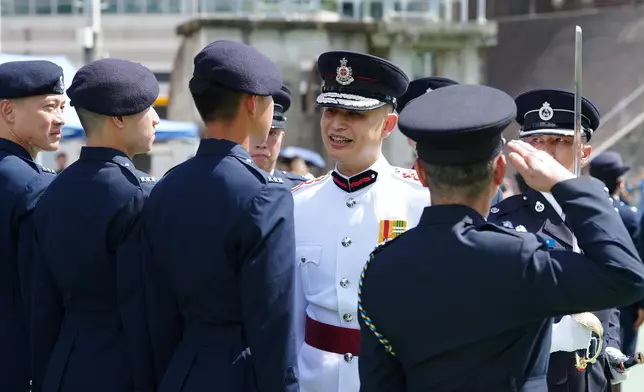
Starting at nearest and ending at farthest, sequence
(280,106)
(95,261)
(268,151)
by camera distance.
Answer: (95,261) → (268,151) → (280,106)

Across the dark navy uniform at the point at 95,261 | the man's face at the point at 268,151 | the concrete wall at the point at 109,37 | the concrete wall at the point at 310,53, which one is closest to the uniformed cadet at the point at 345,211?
the dark navy uniform at the point at 95,261

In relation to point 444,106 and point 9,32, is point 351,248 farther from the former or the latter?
point 9,32

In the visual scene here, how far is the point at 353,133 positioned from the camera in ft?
12.4

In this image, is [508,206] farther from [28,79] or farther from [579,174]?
[28,79]

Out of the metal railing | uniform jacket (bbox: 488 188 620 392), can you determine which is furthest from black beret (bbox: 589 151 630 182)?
the metal railing

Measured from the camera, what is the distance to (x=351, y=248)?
3.74 metres

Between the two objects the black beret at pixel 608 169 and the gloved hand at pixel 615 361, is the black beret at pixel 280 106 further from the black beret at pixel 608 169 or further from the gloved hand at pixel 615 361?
the black beret at pixel 608 169

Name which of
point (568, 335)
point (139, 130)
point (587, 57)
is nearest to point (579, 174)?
point (568, 335)

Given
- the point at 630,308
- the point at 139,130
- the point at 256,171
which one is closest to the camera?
the point at 256,171

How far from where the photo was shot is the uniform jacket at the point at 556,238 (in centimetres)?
381

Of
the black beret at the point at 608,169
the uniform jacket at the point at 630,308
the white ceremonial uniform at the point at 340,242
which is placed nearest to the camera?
the white ceremonial uniform at the point at 340,242

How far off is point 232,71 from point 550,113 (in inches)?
63.0

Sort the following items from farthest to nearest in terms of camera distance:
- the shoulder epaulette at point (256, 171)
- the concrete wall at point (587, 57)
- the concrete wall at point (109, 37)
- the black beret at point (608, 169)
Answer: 1. the concrete wall at point (109, 37)
2. the concrete wall at point (587, 57)
3. the black beret at point (608, 169)
4. the shoulder epaulette at point (256, 171)

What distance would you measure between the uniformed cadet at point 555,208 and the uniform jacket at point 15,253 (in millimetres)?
1967
